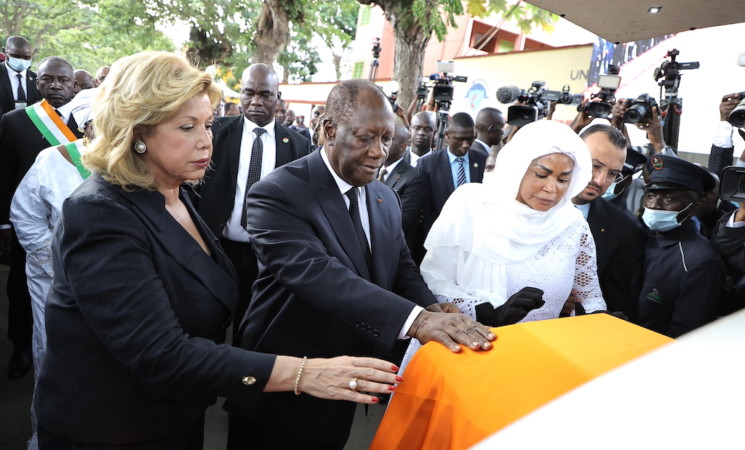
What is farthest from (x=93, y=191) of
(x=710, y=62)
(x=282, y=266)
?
(x=710, y=62)

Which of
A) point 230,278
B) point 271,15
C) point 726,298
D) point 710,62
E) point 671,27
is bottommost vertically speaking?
point 726,298

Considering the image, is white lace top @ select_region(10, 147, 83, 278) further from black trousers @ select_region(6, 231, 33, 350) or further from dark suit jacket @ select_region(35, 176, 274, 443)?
dark suit jacket @ select_region(35, 176, 274, 443)

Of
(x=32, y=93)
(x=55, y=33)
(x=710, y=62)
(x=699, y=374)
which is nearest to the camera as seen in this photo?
(x=699, y=374)

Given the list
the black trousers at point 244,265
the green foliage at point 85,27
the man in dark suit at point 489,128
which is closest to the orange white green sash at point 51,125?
the black trousers at point 244,265

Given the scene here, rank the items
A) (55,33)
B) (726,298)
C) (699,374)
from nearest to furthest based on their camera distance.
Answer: (699,374) → (726,298) → (55,33)

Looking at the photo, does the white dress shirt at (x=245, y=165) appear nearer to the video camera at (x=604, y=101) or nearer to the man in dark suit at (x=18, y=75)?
the video camera at (x=604, y=101)

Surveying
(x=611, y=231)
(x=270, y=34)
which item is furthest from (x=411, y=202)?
(x=270, y=34)

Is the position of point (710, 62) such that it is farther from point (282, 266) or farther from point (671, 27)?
point (282, 266)

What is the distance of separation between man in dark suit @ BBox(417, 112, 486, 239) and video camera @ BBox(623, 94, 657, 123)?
1306 millimetres

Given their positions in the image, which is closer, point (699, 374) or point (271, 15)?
point (699, 374)

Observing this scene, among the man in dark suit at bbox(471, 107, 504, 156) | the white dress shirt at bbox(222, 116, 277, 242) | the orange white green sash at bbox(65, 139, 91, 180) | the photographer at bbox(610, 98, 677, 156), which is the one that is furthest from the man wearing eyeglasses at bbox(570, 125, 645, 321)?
the man in dark suit at bbox(471, 107, 504, 156)

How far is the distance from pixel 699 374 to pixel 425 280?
159cm

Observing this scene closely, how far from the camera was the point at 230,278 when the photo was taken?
169cm

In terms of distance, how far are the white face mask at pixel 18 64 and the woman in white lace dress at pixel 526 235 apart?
6.28 m
